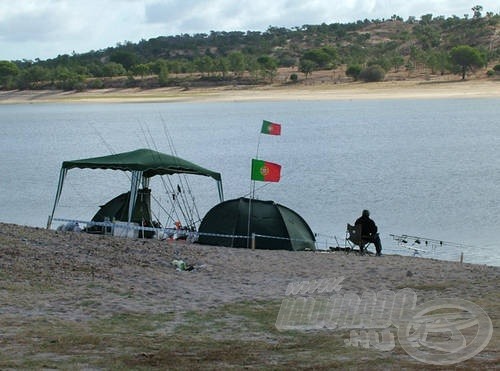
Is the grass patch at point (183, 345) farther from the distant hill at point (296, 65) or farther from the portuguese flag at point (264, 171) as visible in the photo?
the distant hill at point (296, 65)

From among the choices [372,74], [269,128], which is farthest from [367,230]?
[372,74]

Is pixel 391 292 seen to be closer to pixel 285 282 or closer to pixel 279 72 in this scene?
pixel 285 282

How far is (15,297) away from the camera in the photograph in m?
11.3

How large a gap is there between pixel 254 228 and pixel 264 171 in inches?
44.7

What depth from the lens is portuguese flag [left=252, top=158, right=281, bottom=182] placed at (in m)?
19.0

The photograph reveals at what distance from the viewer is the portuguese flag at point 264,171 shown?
19.0 m

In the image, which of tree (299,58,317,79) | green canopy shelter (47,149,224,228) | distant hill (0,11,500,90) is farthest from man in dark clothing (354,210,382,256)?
tree (299,58,317,79)

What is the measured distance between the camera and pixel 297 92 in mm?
108188

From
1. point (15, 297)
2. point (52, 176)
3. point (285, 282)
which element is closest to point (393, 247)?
point (285, 282)

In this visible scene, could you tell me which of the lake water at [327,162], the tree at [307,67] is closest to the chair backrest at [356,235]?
the lake water at [327,162]

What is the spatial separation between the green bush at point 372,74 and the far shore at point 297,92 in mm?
1164

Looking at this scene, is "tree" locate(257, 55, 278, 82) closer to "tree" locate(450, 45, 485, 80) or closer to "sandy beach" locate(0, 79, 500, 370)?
"tree" locate(450, 45, 485, 80)

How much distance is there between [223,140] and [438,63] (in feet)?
171

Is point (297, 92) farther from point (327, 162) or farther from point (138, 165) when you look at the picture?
point (138, 165)
